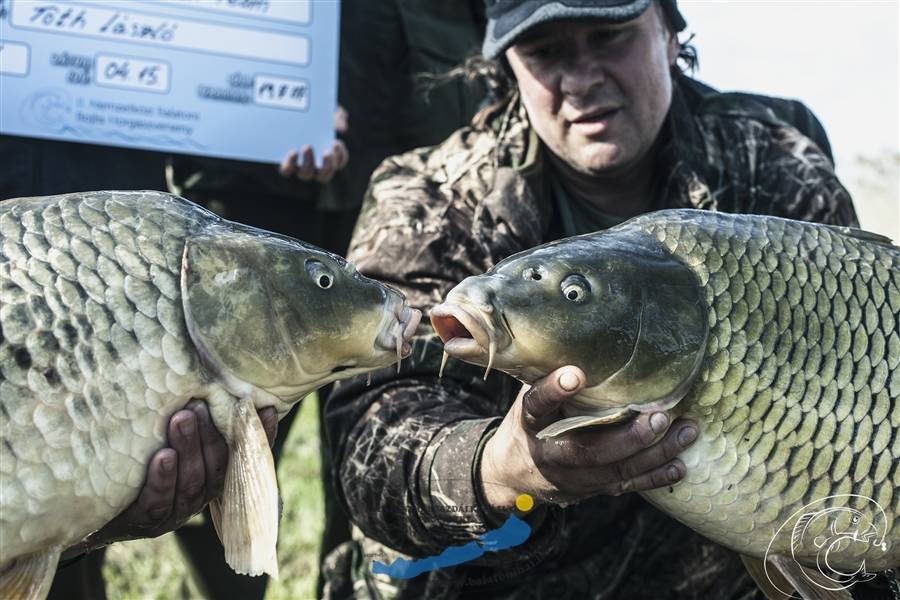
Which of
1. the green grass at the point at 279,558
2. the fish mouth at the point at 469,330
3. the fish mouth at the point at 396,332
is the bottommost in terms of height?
the green grass at the point at 279,558

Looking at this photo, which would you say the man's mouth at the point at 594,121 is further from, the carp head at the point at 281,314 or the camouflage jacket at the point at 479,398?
the carp head at the point at 281,314

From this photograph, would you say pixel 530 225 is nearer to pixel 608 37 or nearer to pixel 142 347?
pixel 608 37

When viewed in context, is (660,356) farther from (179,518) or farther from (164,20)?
(164,20)

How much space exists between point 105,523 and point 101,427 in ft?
0.52

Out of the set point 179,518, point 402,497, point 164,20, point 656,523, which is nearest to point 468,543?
point 402,497

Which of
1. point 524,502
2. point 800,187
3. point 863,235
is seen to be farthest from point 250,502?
point 800,187

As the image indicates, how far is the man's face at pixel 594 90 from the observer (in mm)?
2074

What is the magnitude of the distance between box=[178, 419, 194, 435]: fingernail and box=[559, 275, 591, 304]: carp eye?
45cm

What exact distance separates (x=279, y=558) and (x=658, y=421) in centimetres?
177

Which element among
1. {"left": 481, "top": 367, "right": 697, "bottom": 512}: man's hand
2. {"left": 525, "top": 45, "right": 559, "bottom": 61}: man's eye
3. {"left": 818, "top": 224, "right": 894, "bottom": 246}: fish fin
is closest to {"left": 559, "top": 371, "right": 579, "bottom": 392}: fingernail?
{"left": 481, "top": 367, "right": 697, "bottom": 512}: man's hand

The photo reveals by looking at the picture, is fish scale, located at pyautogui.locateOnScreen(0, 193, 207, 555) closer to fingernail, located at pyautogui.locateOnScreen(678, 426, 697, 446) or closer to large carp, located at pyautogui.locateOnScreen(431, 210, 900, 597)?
large carp, located at pyautogui.locateOnScreen(431, 210, 900, 597)

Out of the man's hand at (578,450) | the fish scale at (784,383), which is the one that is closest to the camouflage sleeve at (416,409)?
the man's hand at (578,450)

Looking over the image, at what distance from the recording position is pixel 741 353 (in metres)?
1.43

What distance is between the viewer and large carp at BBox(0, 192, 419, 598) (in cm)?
125
